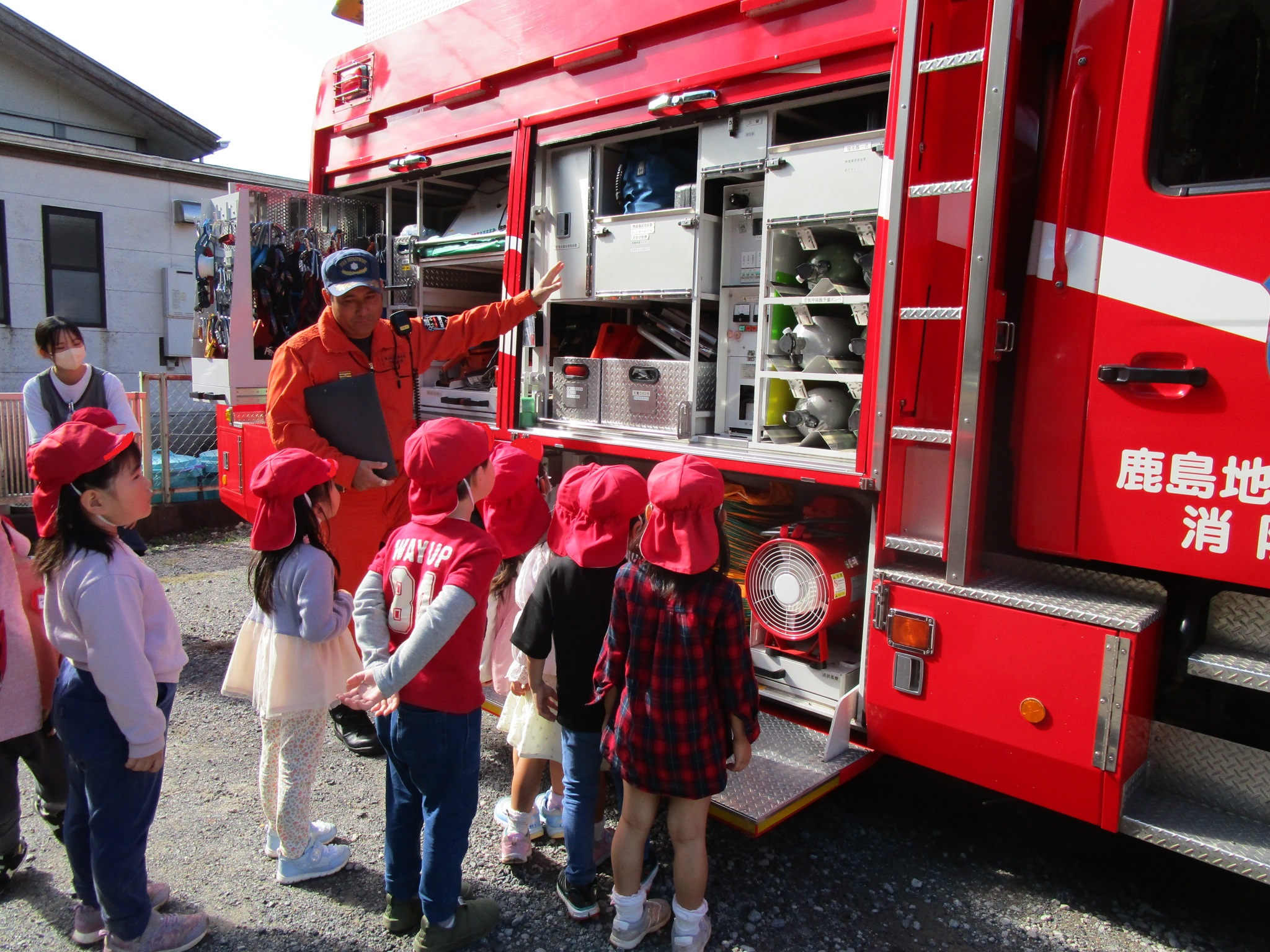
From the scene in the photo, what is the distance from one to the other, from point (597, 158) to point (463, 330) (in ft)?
3.31

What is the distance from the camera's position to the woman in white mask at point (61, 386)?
442 cm

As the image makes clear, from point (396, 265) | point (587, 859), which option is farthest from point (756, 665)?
point (396, 265)

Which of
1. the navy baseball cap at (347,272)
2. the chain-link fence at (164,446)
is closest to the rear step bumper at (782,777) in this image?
the navy baseball cap at (347,272)

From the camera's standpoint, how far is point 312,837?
2.91 metres

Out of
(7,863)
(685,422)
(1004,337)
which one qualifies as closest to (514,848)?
(7,863)

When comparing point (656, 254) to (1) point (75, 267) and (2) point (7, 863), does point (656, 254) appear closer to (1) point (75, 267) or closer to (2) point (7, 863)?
(2) point (7, 863)

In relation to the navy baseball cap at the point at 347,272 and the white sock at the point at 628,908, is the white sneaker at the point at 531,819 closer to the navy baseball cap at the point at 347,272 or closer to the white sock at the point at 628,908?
the white sock at the point at 628,908

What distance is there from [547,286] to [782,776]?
94.7 inches

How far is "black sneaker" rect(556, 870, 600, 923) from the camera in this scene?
2607 mm

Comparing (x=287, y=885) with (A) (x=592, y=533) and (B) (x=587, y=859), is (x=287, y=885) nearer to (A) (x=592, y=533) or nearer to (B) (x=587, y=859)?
(B) (x=587, y=859)

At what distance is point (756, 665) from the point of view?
3404 mm

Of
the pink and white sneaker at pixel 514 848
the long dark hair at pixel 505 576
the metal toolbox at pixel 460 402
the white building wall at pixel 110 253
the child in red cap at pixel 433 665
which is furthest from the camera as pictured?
the white building wall at pixel 110 253

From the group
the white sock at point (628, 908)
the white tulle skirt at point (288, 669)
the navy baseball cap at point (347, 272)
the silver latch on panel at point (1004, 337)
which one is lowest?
the white sock at point (628, 908)

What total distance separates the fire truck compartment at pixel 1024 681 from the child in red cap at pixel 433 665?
130 centimetres
